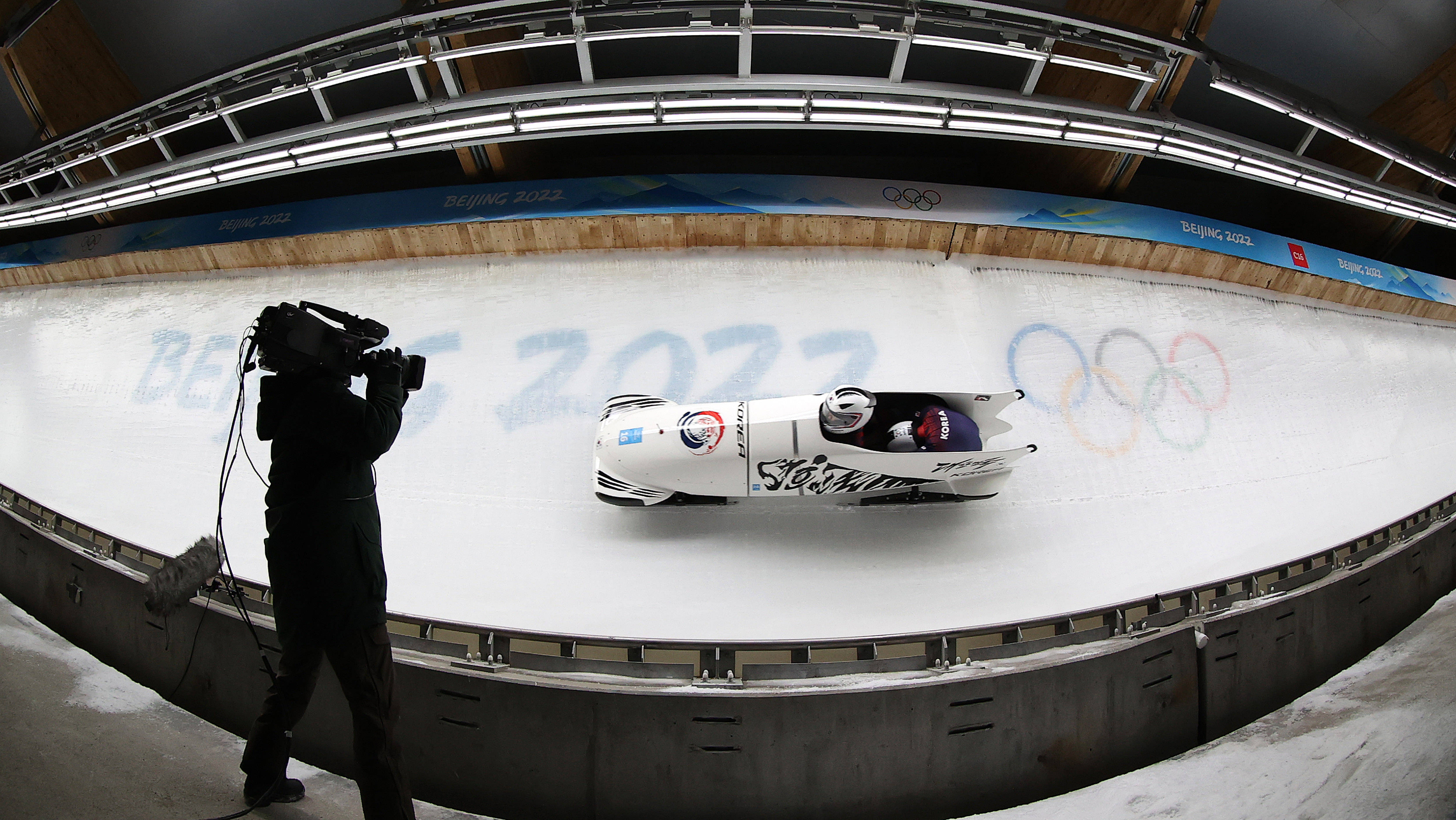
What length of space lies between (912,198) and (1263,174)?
8.89ft

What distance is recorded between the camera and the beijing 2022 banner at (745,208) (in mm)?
5527

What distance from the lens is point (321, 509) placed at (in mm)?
1726

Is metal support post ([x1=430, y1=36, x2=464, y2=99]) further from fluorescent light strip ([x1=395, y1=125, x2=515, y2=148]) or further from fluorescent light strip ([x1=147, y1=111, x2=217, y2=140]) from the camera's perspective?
fluorescent light strip ([x1=147, y1=111, x2=217, y2=140])

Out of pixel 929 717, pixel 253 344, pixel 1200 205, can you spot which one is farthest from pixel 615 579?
pixel 1200 205

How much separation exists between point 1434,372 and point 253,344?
9.90 meters

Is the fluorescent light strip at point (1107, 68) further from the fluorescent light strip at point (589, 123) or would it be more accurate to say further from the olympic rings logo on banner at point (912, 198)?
the fluorescent light strip at point (589, 123)

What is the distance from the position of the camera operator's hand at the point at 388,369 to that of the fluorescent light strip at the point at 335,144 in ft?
11.4

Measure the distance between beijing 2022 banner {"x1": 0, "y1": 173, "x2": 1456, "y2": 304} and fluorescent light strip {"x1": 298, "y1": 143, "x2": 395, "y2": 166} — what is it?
980 millimetres

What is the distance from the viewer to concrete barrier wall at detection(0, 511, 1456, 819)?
7.54ft

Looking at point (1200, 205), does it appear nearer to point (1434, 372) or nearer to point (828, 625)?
point (1434, 372)

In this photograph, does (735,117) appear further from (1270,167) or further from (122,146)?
(122,146)

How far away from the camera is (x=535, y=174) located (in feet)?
20.0

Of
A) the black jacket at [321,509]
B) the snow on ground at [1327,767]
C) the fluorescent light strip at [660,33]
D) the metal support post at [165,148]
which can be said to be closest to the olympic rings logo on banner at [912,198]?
the fluorescent light strip at [660,33]

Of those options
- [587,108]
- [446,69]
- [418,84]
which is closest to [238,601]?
[587,108]
